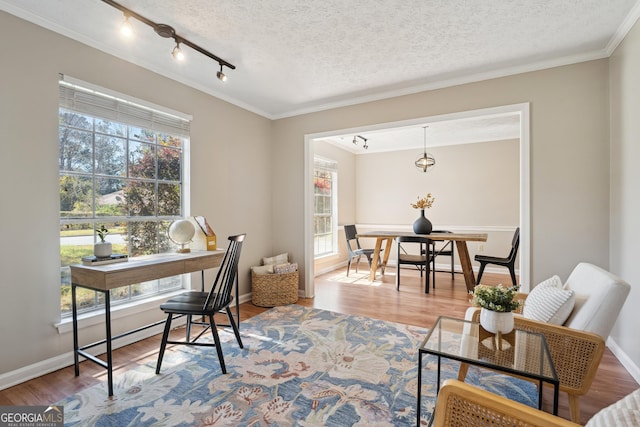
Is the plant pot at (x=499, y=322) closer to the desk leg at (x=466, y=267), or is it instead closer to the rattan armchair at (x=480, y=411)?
the rattan armchair at (x=480, y=411)

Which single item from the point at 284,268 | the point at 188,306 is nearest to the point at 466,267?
the point at 284,268

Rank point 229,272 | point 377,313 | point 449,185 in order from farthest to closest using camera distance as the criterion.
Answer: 1. point 449,185
2. point 377,313
3. point 229,272

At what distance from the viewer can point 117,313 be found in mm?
2619

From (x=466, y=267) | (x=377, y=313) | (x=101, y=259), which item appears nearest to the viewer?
(x=101, y=259)

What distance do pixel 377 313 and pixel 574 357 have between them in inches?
82.2

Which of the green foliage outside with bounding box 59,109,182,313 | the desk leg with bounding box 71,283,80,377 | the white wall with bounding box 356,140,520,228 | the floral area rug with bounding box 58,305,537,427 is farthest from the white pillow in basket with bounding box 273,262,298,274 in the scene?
the white wall with bounding box 356,140,520,228

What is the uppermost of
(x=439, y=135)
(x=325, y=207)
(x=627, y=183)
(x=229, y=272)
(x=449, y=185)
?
(x=439, y=135)

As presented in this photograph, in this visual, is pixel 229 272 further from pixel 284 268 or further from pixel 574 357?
pixel 574 357

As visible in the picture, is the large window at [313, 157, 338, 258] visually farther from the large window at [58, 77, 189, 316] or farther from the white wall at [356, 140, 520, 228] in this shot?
the large window at [58, 77, 189, 316]

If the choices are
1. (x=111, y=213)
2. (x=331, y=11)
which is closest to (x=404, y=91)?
(x=331, y=11)

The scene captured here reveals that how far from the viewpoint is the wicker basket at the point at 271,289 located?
3762mm

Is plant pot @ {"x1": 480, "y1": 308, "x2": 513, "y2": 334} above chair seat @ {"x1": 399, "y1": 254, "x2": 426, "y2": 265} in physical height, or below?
above

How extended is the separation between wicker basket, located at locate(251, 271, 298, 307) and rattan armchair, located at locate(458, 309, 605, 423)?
2760 millimetres

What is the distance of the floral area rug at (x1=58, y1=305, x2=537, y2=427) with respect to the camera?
1746 millimetres
